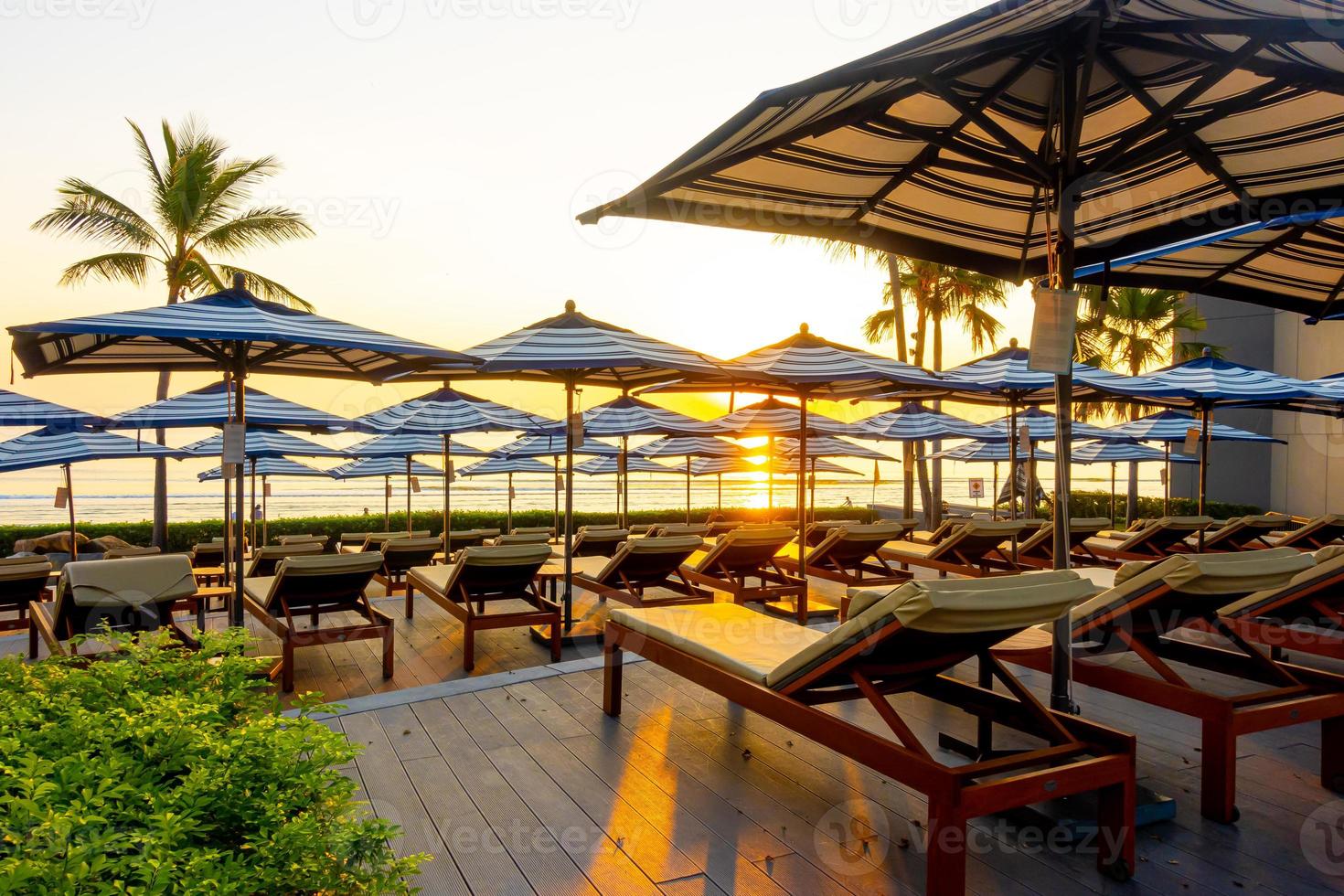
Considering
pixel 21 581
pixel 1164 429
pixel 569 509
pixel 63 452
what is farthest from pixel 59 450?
pixel 1164 429

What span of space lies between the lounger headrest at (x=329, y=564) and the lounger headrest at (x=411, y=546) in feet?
8.17

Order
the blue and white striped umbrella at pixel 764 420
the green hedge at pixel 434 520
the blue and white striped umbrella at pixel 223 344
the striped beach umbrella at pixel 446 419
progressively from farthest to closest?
the green hedge at pixel 434 520, the blue and white striped umbrella at pixel 764 420, the striped beach umbrella at pixel 446 419, the blue and white striped umbrella at pixel 223 344

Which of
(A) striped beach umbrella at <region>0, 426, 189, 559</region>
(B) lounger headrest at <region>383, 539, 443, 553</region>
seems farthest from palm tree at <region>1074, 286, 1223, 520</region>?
(A) striped beach umbrella at <region>0, 426, 189, 559</region>

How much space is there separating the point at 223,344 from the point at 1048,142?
5.24 metres

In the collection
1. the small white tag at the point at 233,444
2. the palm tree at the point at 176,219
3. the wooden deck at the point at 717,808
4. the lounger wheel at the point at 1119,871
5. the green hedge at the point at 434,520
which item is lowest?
the green hedge at the point at 434,520

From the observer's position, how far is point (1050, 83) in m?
3.92

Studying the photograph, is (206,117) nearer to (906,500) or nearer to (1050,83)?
(906,500)

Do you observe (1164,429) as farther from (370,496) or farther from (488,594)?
(370,496)

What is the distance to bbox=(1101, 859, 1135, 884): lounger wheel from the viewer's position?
2.63 meters

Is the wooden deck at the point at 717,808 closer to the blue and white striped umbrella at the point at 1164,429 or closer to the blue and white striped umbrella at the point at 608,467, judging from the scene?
the blue and white striped umbrella at the point at 1164,429

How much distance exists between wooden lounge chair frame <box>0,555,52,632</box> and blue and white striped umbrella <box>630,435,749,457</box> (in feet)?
32.6

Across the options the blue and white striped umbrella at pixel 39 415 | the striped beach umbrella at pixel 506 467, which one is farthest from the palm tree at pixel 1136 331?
the blue and white striped umbrella at pixel 39 415

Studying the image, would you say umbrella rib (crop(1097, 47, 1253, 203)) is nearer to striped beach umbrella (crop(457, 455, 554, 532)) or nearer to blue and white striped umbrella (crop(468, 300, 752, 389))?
blue and white striped umbrella (crop(468, 300, 752, 389))

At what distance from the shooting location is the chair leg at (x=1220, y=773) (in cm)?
305
